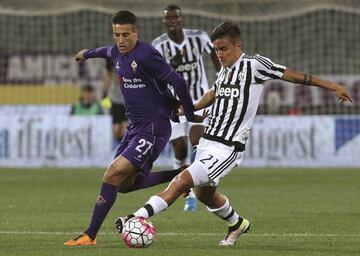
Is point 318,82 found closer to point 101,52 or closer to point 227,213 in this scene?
point 227,213

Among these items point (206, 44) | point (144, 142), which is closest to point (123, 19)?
point (144, 142)

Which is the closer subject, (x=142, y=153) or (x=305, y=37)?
(x=142, y=153)

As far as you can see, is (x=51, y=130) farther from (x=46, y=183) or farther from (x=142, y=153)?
(x=142, y=153)

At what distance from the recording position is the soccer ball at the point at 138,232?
8758mm

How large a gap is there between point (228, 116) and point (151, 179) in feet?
3.22

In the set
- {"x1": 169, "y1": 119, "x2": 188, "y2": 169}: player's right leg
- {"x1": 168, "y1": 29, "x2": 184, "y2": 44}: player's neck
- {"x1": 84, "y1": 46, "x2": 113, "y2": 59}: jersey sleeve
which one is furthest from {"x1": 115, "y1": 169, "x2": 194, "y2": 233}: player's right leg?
{"x1": 168, "y1": 29, "x2": 184, "y2": 44}: player's neck

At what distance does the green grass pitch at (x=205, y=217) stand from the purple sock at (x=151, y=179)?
52 centimetres

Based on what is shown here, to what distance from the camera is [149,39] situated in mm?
30938

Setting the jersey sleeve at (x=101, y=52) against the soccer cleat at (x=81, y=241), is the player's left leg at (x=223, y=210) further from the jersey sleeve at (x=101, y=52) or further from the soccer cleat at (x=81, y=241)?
the jersey sleeve at (x=101, y=52)

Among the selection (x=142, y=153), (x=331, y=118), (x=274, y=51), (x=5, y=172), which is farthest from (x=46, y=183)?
(x=274, y=51)

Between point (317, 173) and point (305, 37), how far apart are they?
30.7 ft

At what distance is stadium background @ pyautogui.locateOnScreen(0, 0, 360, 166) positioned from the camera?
2292cm

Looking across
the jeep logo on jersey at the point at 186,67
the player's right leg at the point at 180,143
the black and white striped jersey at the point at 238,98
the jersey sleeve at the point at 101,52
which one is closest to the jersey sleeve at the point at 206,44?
the jeep logo on jersey at the point at 186,67

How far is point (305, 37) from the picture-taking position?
2998 centimetres
